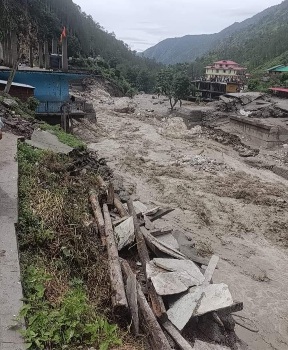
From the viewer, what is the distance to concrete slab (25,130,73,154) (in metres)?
11.6

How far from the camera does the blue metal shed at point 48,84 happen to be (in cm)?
2364

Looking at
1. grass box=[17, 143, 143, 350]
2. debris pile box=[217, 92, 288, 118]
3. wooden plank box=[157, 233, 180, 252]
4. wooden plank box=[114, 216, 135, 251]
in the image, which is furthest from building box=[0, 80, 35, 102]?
debris pile box=[217, 92, 288, 118]

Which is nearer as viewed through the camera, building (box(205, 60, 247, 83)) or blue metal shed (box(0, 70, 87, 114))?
blue metal shed (box(0, 70, 87, 114))

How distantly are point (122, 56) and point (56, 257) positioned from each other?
11261 cm

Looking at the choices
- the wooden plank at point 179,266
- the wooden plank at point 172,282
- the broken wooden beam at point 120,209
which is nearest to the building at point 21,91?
the broken wooden beam at point 120,209

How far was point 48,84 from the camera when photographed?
83.6ft

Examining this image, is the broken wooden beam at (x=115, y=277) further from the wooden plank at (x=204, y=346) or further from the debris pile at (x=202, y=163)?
the debris pile at (x=202, y=163)

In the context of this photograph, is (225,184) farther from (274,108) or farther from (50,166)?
(274,108)

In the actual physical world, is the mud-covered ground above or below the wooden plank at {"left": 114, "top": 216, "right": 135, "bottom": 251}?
below

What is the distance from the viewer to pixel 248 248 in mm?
13281

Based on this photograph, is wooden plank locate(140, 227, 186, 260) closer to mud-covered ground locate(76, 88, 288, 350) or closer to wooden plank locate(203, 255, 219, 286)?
wooden plank locate(203, 255, 219, 286)

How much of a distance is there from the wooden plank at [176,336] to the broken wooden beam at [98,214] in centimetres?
208

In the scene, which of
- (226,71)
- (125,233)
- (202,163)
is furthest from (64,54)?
(226,71)

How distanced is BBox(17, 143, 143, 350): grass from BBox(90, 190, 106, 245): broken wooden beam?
150 millimetres
